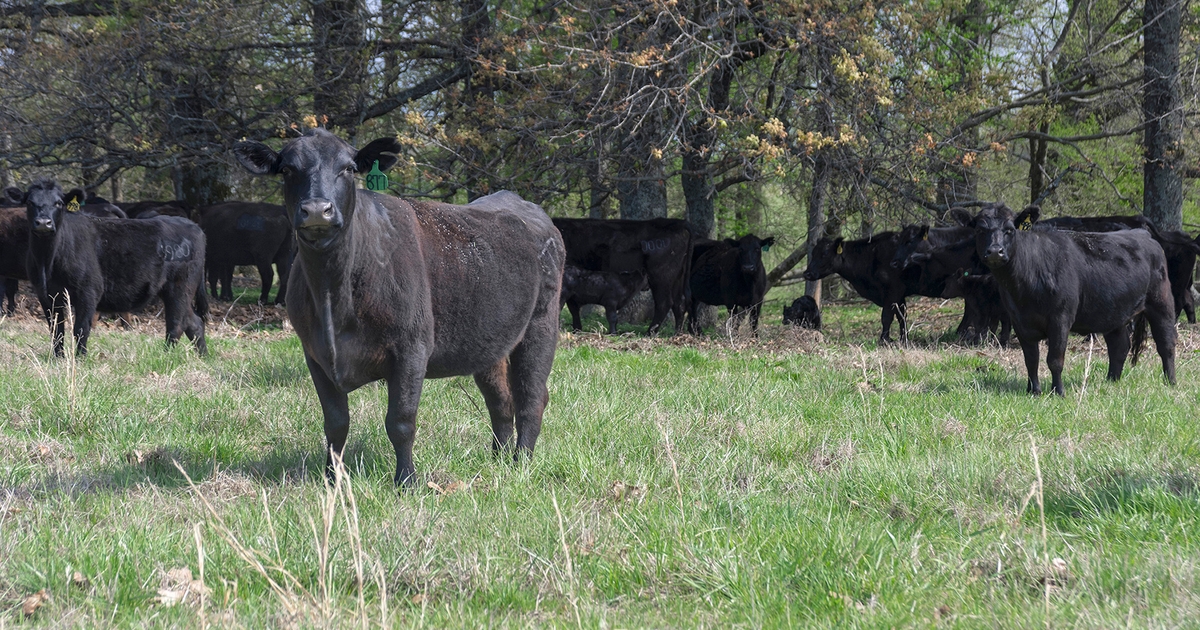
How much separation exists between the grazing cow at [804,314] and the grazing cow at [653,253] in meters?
1.99

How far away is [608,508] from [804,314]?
544 inches

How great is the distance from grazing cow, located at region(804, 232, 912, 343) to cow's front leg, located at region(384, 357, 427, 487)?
42.4 feet

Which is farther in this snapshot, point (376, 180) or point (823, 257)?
point (823, 257)

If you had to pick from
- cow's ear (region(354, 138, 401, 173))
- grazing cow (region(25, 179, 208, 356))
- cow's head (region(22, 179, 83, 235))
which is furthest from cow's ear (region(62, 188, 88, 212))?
cow's ear (region(354, 138, 401, 173))

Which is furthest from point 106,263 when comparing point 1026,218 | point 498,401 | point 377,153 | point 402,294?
point 1026,218

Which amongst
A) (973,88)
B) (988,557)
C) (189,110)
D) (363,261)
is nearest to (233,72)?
(189,110)

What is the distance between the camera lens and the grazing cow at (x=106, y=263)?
34.1 ft

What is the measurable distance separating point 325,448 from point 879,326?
14955 mm

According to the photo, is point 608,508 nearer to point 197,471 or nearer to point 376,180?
point 376,180

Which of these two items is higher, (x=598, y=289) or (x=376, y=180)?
(x=376, y=180)

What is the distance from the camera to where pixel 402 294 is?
5.15 metres

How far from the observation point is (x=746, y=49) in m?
16.0

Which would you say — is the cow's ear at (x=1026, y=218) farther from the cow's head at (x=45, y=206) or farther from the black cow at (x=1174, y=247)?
the cow's head at (x=45, y=206)

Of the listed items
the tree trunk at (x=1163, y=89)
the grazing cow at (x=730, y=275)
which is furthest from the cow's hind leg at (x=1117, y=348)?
the grazing cow at (x=730, y=275)
